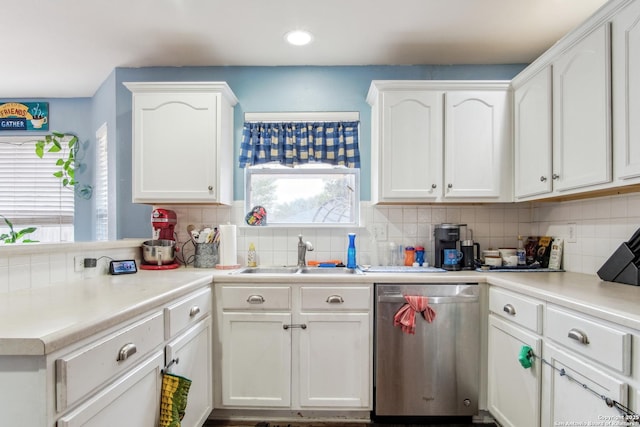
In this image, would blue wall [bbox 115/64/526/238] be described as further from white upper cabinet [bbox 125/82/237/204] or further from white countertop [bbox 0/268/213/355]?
white countertop [bbox 0/268/213/355]

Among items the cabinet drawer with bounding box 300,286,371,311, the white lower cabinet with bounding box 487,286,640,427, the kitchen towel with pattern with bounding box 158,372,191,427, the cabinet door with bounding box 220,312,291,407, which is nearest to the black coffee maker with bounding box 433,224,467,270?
the white lower cabinet with bounding box 487,286,640,427

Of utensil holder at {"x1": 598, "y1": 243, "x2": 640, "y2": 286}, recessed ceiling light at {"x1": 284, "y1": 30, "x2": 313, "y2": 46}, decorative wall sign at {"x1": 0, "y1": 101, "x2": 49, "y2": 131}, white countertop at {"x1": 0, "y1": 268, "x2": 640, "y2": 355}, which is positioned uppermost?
recessed ceiling light at {"x1": 284, "y1": 30, "x2": 313, "y2": 46}

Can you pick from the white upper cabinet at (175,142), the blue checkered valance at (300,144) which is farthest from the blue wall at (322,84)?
the white upper cabinet at (175,142)

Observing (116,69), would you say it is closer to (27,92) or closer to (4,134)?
(27,92)

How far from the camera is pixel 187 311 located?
1.65 m

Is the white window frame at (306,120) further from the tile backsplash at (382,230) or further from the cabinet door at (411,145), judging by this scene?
the cabinet door at (411,145)

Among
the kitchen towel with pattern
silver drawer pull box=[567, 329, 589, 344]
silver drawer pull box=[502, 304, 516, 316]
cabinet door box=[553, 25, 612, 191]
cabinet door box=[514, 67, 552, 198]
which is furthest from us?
cabinet door box=[514, 67, 552, 198]

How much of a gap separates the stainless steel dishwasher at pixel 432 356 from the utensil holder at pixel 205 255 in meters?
1.21

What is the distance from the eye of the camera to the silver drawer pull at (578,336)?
→ 4.12ft

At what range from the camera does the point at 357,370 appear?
199 cm

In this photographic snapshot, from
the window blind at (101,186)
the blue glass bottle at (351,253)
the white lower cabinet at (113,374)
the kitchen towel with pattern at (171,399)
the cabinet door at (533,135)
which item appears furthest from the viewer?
the window blind at (101,186)

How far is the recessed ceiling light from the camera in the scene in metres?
2.19

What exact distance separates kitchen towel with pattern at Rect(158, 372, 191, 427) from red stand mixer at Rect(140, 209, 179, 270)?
1055mm

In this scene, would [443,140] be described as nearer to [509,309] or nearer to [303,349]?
[509,309]
